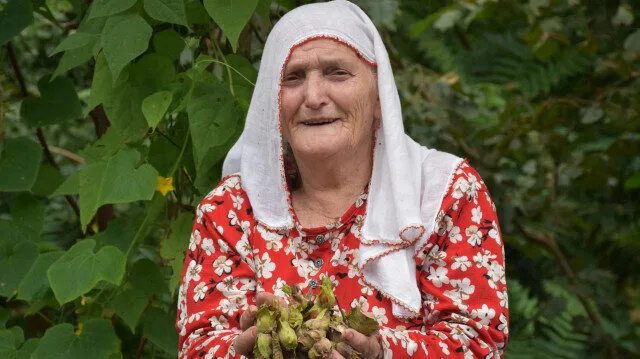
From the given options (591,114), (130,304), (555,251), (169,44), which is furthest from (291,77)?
(555,251)

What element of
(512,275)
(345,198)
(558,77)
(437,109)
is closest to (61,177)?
(345,198)

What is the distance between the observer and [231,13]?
222cm

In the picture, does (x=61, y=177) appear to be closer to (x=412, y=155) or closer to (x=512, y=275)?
(x=412, y=155)

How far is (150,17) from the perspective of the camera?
2492mm

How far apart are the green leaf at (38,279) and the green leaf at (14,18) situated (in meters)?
0.58

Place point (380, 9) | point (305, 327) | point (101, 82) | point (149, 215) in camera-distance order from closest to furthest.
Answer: point (305, 327) → point (101, 82) → point (149, 215) → point (380, 9)

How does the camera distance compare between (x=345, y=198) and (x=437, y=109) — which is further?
(x=437, y=109)

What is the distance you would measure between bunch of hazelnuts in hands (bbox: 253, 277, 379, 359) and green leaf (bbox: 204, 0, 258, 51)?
2.21 ft

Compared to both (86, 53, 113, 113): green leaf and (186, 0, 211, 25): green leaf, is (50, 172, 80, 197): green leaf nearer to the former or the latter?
(86, 53, 113, 113): green leaf

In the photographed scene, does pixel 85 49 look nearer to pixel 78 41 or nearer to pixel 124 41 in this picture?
pixel 78 41

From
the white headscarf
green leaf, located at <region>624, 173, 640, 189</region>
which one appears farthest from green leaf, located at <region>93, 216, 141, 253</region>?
green leaf, located at <region>624, 173, 640, 189</region>

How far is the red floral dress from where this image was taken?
2.06 m

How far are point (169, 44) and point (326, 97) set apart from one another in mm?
564

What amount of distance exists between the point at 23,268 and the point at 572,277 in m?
2.25
